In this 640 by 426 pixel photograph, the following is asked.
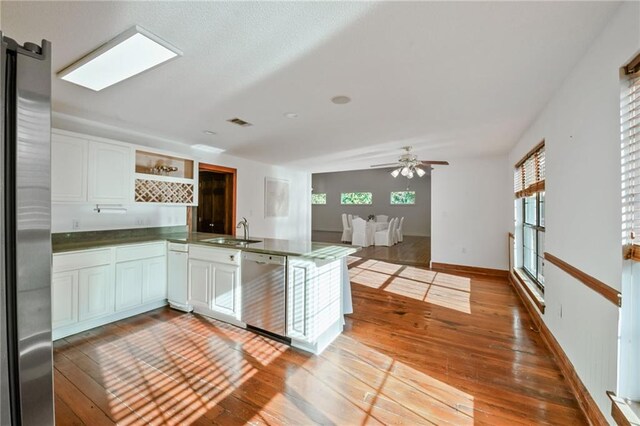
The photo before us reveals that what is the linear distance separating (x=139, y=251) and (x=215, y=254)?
0.97 m

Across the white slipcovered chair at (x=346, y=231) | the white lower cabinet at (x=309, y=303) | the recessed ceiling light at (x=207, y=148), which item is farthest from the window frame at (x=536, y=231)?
the white slipcovered chair at (x=346, y=231)

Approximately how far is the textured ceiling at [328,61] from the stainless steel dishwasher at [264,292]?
5.01 feet

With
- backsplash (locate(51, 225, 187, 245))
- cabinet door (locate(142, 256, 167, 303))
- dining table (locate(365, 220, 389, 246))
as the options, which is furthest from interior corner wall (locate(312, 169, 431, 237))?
cabinet door (locate(142, 256, 167, 303))

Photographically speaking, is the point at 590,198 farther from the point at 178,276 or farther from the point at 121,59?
the point at 178,276

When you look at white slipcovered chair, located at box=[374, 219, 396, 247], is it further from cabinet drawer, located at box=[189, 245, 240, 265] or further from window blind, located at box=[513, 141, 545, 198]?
cabinet drawer, located at box=[189, 245, 240, 265]

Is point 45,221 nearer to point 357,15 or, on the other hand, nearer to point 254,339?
point 357,15

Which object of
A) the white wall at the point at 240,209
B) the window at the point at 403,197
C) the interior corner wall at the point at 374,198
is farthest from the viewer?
the window at the point at 403,197

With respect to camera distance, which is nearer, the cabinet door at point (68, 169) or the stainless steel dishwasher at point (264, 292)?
the stainless steel dishwasher at point (264, 292)

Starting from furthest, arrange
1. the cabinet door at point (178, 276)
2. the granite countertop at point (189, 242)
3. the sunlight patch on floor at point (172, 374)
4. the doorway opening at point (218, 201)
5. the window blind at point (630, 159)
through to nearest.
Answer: the doorway opening at point (218, 201)
the cabinet door at point (178, 276)
the granite countertop at point (189, 242)
the sunlight patch on floor at point (172, 374)
the window blind at point (630, 159)

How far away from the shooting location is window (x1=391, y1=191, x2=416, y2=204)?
39.6 feet

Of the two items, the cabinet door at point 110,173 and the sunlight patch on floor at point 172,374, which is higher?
the cabinet door at point 110,173

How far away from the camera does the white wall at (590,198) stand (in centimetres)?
152

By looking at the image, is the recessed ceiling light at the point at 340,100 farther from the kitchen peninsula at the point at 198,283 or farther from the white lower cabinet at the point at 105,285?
the white lower cabinet at the point at 105,285

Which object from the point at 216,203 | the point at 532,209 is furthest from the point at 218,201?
the point at 532,209
